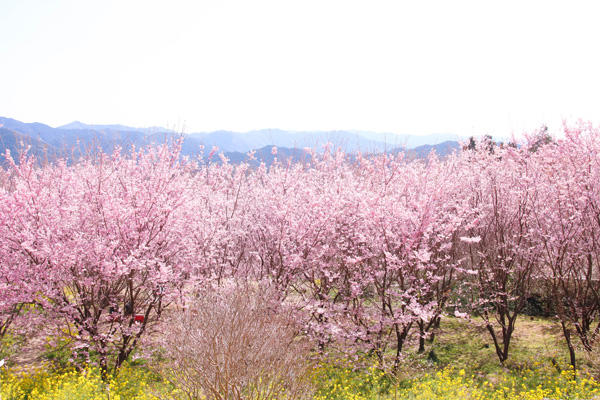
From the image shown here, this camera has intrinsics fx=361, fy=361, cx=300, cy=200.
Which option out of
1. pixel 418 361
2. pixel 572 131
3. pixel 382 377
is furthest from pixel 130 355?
pixel 572 131

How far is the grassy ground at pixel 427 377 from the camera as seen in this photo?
26.2 feet

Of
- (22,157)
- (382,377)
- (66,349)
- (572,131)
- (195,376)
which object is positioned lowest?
(66,349)

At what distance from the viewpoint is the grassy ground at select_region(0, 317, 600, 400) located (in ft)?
26.2

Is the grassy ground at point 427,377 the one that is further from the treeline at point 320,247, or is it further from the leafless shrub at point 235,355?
the leafless shrub at point 235,355

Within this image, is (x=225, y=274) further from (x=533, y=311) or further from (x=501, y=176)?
(x=533, y=311)

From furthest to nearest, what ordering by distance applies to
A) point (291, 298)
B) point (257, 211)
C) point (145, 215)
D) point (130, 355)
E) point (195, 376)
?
1. point (257, 211)
2. point (130, 355)
3. point (291, 298)
4. point (145, 215)
5. point (195, 376)

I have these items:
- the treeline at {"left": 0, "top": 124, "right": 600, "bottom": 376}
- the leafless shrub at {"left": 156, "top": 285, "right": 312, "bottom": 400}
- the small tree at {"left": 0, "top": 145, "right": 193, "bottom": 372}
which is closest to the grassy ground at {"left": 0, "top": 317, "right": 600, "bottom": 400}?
the treeline at {"left": 0, "top": 124, "right": 600, "bottom": 376}

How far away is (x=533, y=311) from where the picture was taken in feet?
45.1

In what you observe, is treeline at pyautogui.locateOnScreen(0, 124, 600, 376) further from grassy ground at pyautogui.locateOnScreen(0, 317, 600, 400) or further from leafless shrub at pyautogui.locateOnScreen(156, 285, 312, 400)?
leafless shrub at pyautogui.locateOnScreen(156, 285, 312, 400)

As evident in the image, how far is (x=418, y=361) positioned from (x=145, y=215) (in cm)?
860

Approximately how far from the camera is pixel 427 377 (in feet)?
30.6

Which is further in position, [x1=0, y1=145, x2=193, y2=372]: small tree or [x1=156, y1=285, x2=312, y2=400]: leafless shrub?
[x1=0, y1=145, x2=193, y2=372]: small tree

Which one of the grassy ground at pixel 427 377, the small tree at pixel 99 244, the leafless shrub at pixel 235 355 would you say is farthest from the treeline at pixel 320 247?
the leafless shrub at pixel 235 355

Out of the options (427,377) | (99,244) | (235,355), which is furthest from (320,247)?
(99,244)
